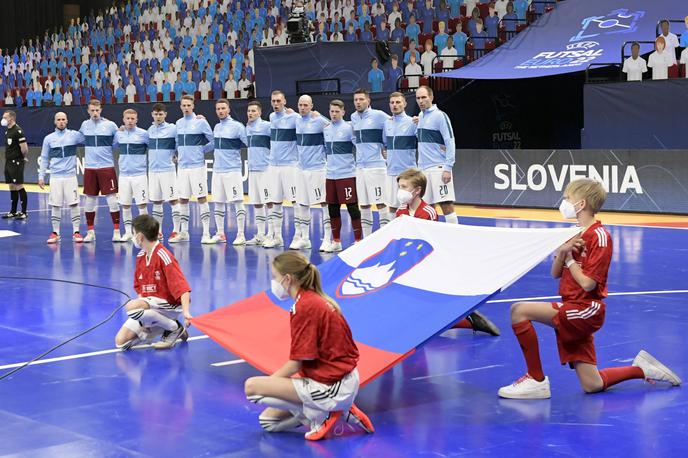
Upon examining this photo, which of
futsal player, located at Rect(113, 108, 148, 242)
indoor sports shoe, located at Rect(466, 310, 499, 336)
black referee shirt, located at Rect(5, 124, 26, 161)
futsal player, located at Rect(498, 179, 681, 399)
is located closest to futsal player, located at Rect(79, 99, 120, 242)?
futsal player, located at Rect(113, 108, 148, 242)

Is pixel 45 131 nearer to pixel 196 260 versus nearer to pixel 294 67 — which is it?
pixel 294 67

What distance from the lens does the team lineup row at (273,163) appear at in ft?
49.4

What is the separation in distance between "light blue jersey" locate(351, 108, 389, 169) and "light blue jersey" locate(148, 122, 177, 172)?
3.67 meters

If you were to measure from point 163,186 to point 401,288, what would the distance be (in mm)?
9987

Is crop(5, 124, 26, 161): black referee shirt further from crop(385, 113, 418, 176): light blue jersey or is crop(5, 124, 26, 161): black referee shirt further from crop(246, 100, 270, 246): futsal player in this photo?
crop(385, 113, 418, 176): light blue jersey

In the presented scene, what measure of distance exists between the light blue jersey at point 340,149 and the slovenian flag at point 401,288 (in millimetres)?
6483

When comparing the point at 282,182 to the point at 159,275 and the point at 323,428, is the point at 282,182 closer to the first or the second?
the point at 159,275

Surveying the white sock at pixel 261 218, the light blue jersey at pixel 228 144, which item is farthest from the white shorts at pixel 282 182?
the light blue jersey at pixel 228 144

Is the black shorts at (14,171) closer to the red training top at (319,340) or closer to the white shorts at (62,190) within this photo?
the white shorts at (62,190)

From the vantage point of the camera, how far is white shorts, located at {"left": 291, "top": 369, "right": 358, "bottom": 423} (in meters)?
6.59

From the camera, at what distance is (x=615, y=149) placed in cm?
2042

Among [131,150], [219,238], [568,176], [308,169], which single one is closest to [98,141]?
[131,150]

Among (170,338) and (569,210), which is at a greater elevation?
(569,210)

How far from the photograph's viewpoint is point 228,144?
1731 centimetres
